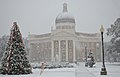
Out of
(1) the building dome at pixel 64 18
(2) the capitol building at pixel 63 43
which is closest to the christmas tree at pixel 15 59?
(2) the capitol building at pixel 63 43

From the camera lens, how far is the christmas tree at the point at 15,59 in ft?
72.3

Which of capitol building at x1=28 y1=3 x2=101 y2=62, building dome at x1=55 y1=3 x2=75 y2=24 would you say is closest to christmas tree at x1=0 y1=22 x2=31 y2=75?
capitol building at x1=28 y1=3 x2=101 y2=62

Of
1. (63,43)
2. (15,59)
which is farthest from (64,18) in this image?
(15,59)

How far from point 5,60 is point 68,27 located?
313 feet

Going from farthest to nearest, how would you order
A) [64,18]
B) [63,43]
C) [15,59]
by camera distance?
[64,18], [63,43], [15,59]

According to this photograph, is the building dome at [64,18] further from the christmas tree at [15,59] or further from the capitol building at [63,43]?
the christmas tree at [15,59]

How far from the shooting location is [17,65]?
72.3ft

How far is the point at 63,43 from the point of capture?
111188 millimetres

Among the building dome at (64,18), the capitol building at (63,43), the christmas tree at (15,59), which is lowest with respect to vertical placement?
the christmas tree at (15,59)

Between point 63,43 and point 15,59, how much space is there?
89.2 m

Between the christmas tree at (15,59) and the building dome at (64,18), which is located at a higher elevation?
the building dome at (64,18)

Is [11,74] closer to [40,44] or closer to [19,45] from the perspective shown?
[19,45]

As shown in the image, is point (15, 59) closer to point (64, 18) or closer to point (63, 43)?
point (63, 43)

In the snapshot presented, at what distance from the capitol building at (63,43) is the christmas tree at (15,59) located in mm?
85662
